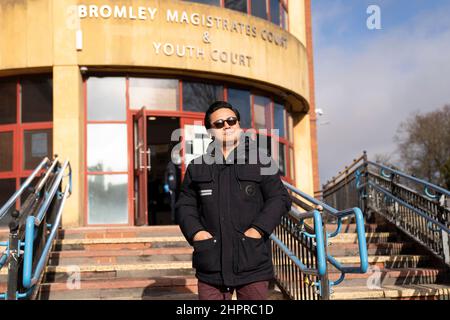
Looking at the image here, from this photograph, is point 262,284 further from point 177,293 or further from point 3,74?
point 3,74

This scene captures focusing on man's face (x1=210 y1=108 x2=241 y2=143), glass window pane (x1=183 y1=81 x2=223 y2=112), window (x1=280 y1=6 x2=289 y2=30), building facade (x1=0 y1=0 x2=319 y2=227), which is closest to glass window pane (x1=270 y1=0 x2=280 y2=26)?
window (x1=280 y1=6 x2=289 y2=30)

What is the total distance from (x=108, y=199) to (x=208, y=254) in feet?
26.9

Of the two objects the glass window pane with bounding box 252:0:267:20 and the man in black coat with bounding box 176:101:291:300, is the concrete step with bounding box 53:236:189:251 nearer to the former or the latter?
the man in black coat with bounding box 176:101:291:300

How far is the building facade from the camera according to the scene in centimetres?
1112

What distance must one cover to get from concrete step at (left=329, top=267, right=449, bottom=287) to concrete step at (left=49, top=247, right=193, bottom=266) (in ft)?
6.78

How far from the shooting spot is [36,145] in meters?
11.5

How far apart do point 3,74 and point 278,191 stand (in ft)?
30.2

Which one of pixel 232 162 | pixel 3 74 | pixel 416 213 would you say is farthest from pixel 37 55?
pixel 232 162

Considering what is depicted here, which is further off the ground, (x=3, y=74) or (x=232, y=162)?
(x=3, y=74)

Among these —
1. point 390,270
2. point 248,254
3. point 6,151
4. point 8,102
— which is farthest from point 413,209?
point 8,102

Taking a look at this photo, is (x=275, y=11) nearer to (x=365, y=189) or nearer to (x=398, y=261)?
(x=365, y=189)

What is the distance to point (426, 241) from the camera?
28.4 ft

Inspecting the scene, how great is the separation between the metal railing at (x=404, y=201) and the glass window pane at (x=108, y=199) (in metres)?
4.38

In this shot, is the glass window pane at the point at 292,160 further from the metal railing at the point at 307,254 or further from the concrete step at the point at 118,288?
the concrete step at the point at 118,288
